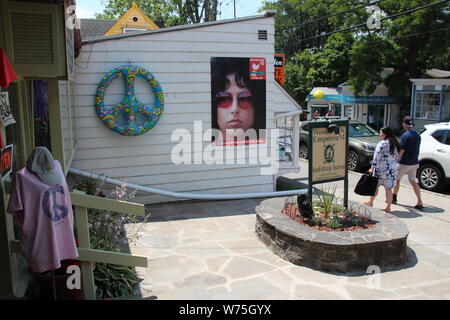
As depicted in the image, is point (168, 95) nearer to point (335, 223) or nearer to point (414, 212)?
point (335, 223)

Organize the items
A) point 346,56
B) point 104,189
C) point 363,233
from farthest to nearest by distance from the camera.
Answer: point 346,56 → point 104,189 → point 363,233

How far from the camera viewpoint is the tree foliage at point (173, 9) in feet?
116

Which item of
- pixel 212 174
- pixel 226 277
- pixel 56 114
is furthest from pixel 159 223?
pixel 56 114

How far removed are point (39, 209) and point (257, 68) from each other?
6.23 meters

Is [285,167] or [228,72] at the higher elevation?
[228,72]

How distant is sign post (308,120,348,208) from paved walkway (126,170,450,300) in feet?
4.24

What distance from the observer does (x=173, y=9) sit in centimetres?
3869

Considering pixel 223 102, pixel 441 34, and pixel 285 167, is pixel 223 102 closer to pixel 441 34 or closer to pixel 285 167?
pixel 285 167

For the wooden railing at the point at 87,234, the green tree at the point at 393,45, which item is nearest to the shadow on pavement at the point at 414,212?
the wooden railing at the point at 87,234

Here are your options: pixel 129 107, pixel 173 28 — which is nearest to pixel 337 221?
pixel 129 107

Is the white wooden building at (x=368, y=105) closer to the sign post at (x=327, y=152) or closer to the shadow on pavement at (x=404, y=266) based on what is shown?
the sign post at (x=327, y=152)

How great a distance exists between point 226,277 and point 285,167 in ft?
16.2

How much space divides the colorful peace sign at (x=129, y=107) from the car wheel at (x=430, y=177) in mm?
6560

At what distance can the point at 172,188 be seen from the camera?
8.11 meters
